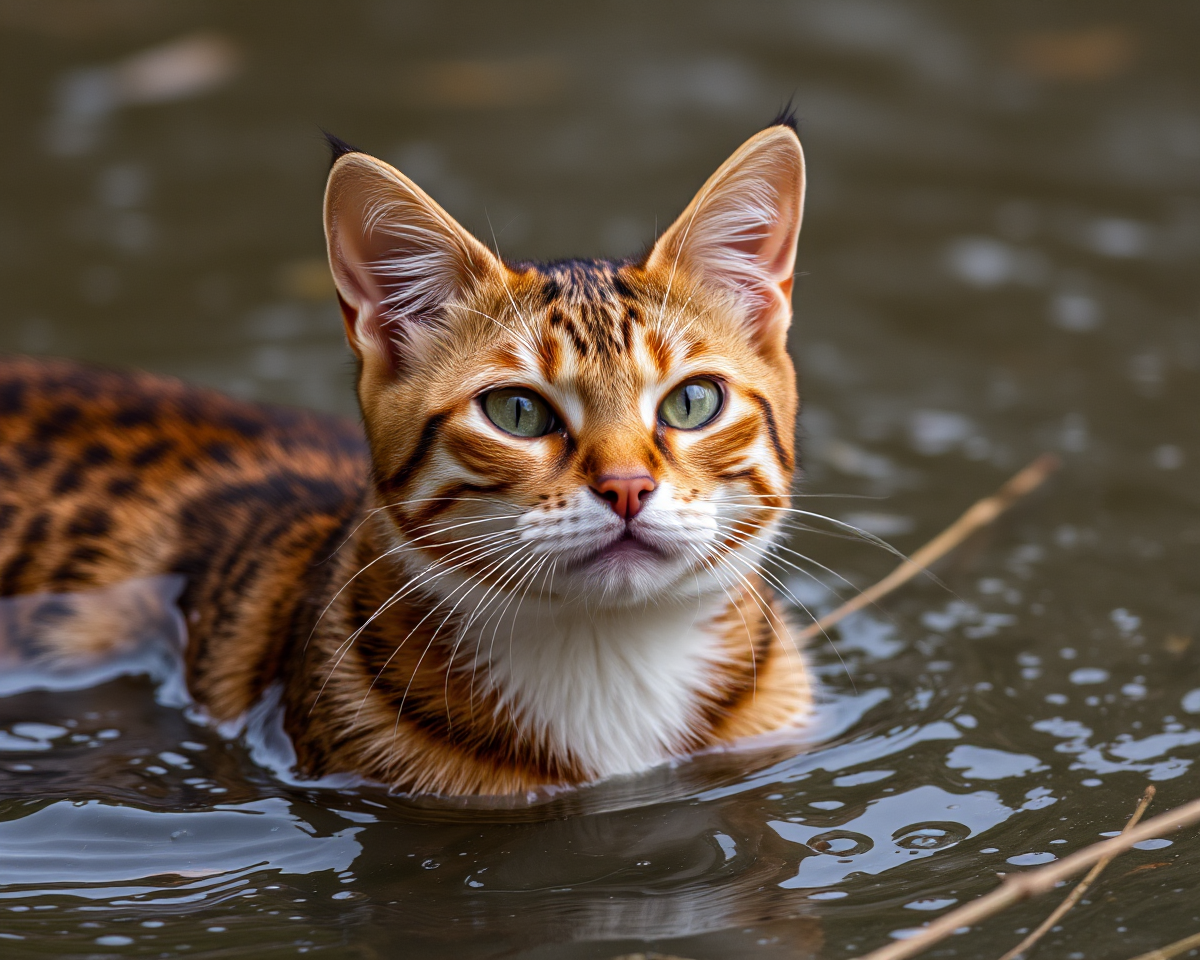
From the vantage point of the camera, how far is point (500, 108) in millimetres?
9766

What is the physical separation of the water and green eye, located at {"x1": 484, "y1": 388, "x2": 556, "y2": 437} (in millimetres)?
1041

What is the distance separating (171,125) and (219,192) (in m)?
1.02

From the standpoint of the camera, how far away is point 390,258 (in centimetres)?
405

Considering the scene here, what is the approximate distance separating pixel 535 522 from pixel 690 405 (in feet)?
1.82

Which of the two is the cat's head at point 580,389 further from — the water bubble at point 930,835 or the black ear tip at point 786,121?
the water bubble at point 930,835

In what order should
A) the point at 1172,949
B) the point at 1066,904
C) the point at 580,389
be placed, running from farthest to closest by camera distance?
1. the point at 580,389
2. the point at 1066,904
3. the point at 1172,949

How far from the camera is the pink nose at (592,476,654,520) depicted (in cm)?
349

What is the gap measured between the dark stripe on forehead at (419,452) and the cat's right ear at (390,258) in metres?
0.28

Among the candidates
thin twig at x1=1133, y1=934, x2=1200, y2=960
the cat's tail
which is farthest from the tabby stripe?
thin twig at x1=1133, y1=934, x2=1200, y2=960

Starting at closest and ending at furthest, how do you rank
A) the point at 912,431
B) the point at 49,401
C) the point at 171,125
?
1. the point at 49,401
2. the point at 912,431
3. the point at 171,125

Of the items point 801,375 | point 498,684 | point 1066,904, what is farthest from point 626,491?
point 801,375

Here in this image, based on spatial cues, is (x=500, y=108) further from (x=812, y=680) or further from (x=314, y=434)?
(x=812, y=680)

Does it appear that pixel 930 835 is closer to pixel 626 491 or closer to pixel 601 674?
pixel 601 674

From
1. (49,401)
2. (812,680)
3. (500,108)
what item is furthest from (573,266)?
(500,108)
